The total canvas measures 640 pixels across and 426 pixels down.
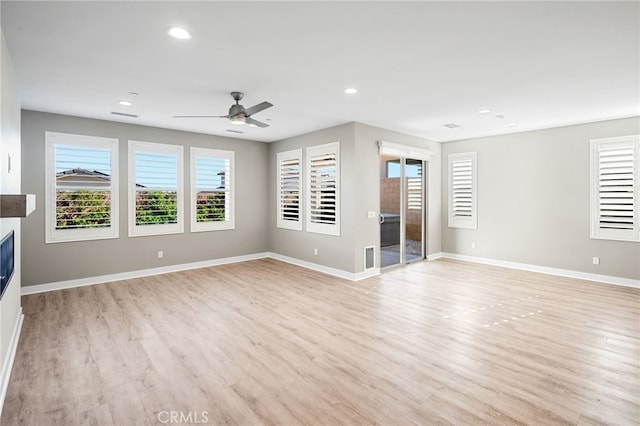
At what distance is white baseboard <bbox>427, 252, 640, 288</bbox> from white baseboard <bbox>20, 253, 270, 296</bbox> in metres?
4.30

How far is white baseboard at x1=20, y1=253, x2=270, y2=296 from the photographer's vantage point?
189 inches

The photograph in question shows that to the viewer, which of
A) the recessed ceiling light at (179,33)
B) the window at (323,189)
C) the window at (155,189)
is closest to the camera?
the recessed ceiling light at (179,33)

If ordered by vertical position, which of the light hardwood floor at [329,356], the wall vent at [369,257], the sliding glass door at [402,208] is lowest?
the light hardwood floor at [329,356]

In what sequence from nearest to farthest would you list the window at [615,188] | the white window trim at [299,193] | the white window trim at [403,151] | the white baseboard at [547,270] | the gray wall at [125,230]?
1. the gray wall at [125,230]
2. the window at [615,188]
3. the white baseboard at [547,270]
4. the white window trim at [403,151]
5. the white window trim at [299,193]

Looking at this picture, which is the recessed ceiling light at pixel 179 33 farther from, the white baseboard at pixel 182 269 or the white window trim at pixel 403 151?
the white baseboard at pixel 182 269

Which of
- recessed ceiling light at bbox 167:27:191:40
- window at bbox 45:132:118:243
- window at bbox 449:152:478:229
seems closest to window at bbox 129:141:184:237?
window at bbox 45:132:118:243

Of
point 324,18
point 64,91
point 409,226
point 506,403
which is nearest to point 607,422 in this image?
point 506,403

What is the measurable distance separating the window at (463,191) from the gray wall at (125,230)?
13.8 ft

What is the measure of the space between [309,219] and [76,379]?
4356mm

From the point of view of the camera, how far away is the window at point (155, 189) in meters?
5.64

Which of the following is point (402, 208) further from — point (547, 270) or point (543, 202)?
point (547, 270)

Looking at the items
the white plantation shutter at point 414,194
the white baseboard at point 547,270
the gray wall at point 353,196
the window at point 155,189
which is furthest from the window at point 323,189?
the white baseboard at point 547,270

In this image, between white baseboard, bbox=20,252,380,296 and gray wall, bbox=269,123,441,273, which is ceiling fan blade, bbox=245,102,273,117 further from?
white baseboard, bbox=20,252,380,296

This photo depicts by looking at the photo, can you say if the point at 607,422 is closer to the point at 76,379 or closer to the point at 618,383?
the point at 618,383
